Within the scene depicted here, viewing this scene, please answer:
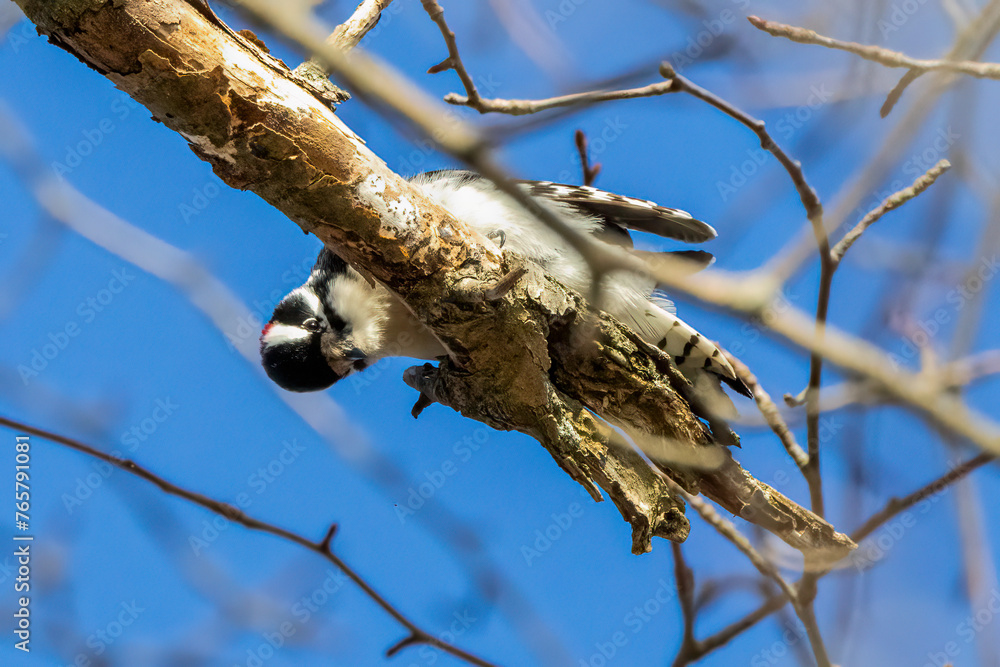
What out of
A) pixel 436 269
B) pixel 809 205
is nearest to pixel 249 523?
pixel 436 269

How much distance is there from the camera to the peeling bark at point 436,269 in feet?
5.26

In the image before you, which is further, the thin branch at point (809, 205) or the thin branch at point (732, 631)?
the thin branch at point (732, 631)

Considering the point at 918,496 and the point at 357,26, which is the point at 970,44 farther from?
the point at 357,26

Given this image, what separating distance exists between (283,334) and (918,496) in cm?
234

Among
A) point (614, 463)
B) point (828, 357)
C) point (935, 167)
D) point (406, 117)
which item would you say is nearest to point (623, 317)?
point (614, 463)

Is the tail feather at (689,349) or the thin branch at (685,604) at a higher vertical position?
the tail feather at (689,349)

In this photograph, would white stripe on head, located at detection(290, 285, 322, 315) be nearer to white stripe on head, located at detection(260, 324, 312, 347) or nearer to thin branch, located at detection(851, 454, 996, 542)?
white stripe on head, located at detection(260, 324, 312, 347)

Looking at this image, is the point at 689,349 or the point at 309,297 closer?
the point at 689,349

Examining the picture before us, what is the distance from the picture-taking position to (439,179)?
3.33 m

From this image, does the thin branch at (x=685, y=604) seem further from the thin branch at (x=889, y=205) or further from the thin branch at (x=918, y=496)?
the thin branch at (x=889, y=205)

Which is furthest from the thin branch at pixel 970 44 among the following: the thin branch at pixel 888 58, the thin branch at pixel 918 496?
the thin branch at pixel 918 496

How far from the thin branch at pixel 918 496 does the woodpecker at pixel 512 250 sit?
0.60m

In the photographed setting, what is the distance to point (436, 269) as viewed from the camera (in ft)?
6.64

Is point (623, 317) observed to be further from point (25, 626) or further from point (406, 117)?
point (25, 626)
